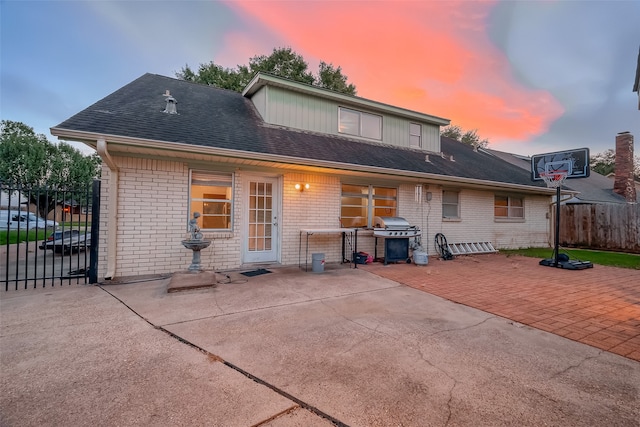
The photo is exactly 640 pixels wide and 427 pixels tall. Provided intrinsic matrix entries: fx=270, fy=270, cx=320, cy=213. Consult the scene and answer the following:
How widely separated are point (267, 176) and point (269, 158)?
1.03 metres

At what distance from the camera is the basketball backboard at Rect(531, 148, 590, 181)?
809 centimetres

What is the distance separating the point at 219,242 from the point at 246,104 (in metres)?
5.20

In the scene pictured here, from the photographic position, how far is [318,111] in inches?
361

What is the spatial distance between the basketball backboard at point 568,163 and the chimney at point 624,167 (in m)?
11.1

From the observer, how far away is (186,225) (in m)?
5.97

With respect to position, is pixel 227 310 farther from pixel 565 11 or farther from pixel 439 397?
pixel 565 11

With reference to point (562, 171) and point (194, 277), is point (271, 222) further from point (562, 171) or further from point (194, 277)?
point (562, 171)

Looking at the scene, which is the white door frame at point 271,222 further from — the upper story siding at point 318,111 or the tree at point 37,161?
the tree at point 37,161

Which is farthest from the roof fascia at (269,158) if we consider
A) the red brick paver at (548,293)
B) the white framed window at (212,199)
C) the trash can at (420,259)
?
the red brick paver at (548,293)

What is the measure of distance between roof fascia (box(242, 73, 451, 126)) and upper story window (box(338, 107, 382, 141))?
298mm

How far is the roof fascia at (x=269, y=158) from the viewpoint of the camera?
4.66 meters

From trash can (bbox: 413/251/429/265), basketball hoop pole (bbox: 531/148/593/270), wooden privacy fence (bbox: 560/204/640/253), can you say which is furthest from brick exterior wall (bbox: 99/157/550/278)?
wooden privacy fence (bbox: 560/204/640/253)

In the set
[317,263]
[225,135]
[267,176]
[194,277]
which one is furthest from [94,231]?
[317,263]

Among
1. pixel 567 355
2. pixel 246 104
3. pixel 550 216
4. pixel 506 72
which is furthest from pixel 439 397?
pixel 550 216
